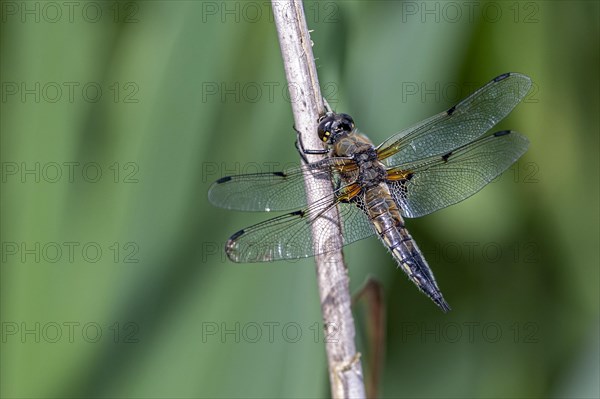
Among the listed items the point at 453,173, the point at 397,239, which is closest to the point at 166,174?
the point at 397,239

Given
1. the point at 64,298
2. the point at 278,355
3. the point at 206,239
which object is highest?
the point at 206,239

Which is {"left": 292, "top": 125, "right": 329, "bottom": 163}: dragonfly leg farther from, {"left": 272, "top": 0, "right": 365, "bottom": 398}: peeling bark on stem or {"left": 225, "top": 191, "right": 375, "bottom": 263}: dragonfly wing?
{"left": 225, "top": 191, "right": 375, "bottom": 263}: dragonfly wing

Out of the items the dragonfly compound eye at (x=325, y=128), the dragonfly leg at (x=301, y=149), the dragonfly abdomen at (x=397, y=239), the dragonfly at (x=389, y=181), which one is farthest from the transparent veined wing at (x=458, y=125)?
the dragonfly leg at (x=301, y=149)

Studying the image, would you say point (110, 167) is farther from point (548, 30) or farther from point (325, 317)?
point (548, 30)

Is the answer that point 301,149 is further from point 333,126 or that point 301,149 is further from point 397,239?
point 397,239

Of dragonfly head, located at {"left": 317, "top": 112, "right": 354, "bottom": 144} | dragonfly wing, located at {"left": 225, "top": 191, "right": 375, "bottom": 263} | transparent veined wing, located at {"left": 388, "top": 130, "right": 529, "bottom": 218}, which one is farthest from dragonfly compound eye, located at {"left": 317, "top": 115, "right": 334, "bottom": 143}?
transparent veined wing, located at {"left": 388, "top": 130, "right": 529, "bottom": 218}

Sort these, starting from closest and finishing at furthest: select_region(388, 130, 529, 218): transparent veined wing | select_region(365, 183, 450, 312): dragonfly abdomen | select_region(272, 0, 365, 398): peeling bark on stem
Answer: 1. select_region(272, 0, 365, 398): peeling bark on stem
2. select_region(365, 183, 450, 312): dragonfly abdomen
3. select_region(388, 130, 529, 218): transparent veined wing

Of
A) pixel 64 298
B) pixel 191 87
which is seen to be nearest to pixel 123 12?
pixel 191 87
